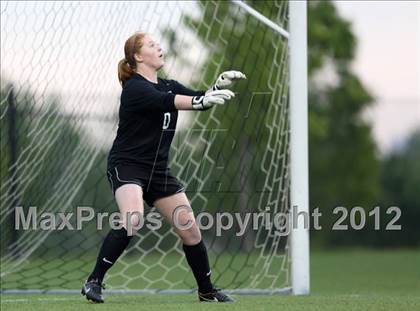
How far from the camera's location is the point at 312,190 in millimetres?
18391

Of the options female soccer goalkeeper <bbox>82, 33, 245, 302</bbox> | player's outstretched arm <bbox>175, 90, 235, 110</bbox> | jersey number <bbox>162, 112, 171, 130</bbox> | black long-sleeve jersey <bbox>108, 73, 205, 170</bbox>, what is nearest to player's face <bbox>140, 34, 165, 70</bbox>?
female soccer goalkeeper <bbox>82, 33, 245, 302</bbox>

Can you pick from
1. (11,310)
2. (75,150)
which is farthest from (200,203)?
(11,310)

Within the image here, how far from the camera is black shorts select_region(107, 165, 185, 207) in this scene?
652 centimetres

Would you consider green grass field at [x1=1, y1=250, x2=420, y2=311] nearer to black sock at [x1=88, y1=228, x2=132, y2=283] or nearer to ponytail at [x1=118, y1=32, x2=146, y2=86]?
black sock at [x1=88, y1=228, x2=132, y2=283]

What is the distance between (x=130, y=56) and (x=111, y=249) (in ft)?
4.09

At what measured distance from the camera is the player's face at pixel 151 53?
21.7 feet

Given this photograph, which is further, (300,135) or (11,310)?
(300,135)

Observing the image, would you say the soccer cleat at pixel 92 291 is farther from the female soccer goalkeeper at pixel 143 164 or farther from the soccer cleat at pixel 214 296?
the soccer cleat at pixel 214 296

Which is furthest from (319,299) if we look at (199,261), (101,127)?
(101,127)

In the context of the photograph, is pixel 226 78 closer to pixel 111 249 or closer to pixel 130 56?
pixel 130 56

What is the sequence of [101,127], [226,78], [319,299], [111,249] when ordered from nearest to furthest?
1. [226,78]
2. [111,249]
3. [319,299]
4. [101,127]

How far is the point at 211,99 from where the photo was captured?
604cm

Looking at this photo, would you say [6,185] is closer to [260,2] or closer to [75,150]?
[75,150]

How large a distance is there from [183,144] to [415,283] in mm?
2758
